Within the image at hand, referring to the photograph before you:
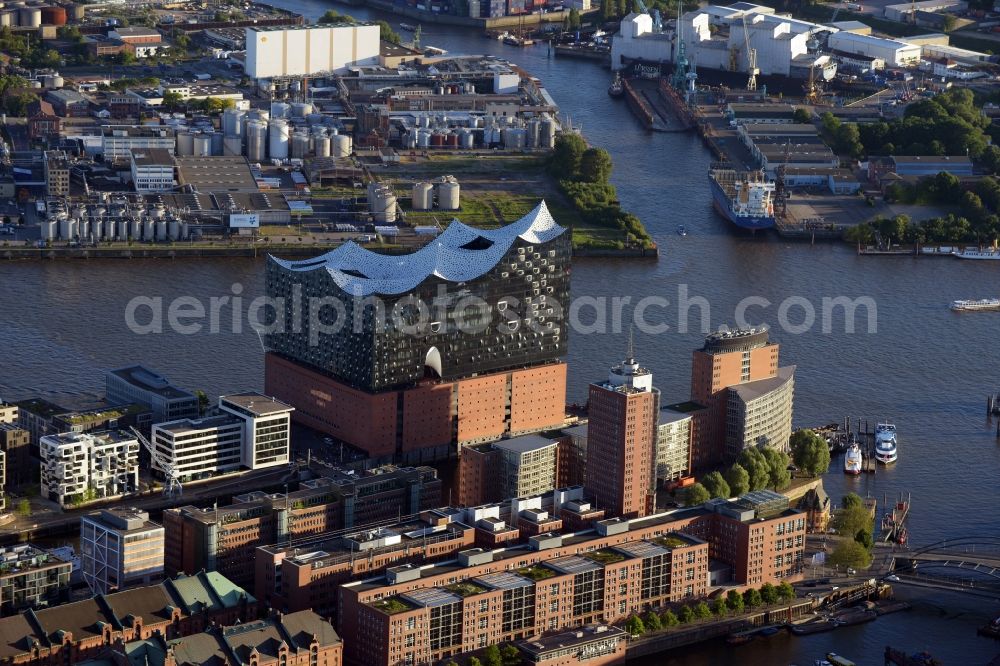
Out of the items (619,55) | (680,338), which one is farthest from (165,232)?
(619,55)

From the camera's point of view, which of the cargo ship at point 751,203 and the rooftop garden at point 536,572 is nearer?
the rooftop garden at point 536,572

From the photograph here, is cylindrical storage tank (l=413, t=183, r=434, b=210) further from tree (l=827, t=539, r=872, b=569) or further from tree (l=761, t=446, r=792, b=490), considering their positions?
tree (l=827, t=539, r=872, b=569)

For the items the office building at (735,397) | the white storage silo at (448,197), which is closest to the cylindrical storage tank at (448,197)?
the white storage silo at (448,197)

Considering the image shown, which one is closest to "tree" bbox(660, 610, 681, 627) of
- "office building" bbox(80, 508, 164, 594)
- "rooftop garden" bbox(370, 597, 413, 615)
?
"rooftop garden" bbox(370, 597, 413, 615)

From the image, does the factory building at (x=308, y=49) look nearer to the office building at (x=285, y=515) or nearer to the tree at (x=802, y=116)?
the tree at (x=802, y=116)

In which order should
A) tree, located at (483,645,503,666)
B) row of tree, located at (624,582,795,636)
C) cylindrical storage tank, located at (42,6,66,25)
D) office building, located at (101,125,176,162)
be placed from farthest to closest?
cylindrical storage tank, located at (42,6,66,25) → office building, located at (101,125,176,162) → row of tree, located at (624,582,795,636) → tree, located at (483,645,503,666)


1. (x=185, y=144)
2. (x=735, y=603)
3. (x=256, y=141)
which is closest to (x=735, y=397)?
(x=735, y=603)
